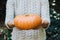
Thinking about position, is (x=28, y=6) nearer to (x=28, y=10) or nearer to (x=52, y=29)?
(x=28, y=10)

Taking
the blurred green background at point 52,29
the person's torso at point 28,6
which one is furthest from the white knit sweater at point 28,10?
the blurred green background at point 52,29

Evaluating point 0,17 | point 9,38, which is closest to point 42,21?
point 9,38

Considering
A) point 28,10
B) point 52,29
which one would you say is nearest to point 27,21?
point 28,10

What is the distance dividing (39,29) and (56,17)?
7.67 ft

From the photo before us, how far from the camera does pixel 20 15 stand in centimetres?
364

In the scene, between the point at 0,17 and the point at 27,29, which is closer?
the point at 27,29

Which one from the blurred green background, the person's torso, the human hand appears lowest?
the blurred green background

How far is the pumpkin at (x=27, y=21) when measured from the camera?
11.7ft

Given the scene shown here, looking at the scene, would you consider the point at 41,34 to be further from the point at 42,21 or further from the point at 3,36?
the point at 3,36

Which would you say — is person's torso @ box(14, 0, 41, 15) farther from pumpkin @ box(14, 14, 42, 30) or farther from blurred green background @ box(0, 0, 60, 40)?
blurred green background @ box(0, 0, 60, 40)

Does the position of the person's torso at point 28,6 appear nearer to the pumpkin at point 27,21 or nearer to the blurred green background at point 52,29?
the pumpkin at point 27,21

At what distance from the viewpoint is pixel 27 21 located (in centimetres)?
358

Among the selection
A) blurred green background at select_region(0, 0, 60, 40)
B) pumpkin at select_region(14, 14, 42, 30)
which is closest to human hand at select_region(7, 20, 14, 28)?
pumpkin at select_region(14, 14, 42, 30)

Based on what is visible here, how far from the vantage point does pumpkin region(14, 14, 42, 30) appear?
11.7 feet
